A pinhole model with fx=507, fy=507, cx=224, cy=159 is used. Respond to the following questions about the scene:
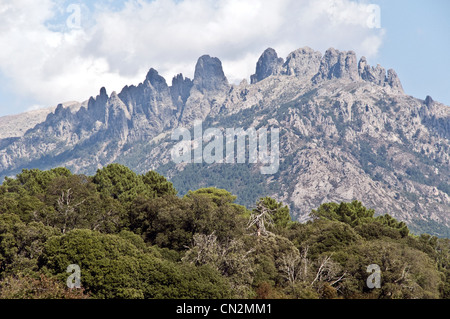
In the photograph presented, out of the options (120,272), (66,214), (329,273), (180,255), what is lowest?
(329,273)

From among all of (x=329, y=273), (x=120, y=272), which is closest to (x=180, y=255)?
(x=120, y=272)

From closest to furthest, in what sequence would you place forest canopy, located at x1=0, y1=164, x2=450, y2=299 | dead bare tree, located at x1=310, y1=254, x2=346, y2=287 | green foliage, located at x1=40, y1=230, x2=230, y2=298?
green foliage, located at x1=40, y1=230, x2=230, y2=298 → forest canopy, located at x1=0, y1=164, x2=450, y2=299 → dead bare tree, located at x1=310, y1=254, x2=346, y2=287

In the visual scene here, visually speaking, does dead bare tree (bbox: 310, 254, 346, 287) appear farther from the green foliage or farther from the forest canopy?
the green foliage

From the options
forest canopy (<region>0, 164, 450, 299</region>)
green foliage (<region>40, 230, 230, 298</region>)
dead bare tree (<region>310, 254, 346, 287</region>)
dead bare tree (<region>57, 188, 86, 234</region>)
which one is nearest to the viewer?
green foliage (<region>40, 230, 230, 298</region>)

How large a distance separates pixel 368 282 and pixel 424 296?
17.1ft

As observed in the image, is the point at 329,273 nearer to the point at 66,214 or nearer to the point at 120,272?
the point at 120,272

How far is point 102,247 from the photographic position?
41750 millimetres

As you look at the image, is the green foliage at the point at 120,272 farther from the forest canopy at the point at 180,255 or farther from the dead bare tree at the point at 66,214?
the dead bare tree at the point at 66,214

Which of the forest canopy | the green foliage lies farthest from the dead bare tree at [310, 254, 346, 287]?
the green foliage

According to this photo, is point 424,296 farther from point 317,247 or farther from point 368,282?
point 317,247

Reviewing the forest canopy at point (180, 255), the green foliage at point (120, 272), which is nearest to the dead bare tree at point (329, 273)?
the forest canopy at point (180, 255)
